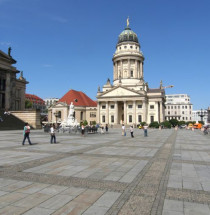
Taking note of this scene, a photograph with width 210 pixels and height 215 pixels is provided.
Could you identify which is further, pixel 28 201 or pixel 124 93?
pixel 124 93

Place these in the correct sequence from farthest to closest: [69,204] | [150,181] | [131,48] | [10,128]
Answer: [131,48]
[10,128]
[150,181]
[69,204]

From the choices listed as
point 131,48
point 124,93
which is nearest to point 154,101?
point 124,93

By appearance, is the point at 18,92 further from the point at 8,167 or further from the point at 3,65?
the point at 8,167

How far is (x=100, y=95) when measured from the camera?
255 ft

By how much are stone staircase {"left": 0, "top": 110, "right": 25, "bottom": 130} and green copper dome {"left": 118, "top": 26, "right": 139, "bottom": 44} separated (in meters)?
63.6

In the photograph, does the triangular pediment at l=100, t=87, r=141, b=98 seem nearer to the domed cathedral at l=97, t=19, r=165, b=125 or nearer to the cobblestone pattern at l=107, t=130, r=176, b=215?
the domed cathedral at l=97, t=19, r=165, b=125

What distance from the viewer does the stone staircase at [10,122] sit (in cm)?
3877

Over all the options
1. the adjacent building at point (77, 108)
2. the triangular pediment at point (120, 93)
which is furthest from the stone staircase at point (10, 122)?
the triangular pediment at point (120, 93)

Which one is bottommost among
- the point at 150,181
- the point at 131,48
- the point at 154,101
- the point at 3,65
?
the point at 150,181

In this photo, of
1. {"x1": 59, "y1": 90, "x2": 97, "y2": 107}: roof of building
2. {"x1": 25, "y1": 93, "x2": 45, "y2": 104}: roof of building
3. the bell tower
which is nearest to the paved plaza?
the bell tower

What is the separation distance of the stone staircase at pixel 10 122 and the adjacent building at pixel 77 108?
35.9 metres

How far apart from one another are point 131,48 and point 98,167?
85.5m

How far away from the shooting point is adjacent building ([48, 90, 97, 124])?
7971 cm

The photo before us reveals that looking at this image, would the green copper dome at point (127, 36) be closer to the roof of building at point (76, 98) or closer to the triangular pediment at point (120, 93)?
the triangular pediment at point (120, 93)
